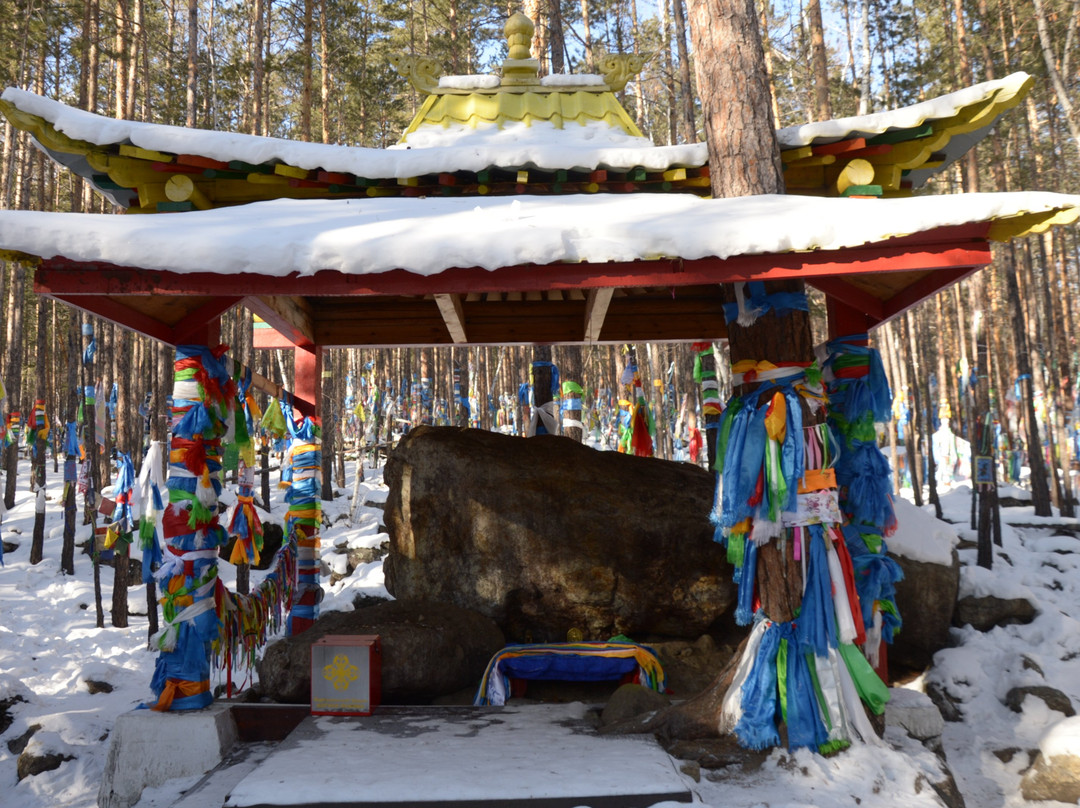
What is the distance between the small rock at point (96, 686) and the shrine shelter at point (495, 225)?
3080mm

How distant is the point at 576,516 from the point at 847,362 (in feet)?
8.01

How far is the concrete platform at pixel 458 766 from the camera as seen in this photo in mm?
3531

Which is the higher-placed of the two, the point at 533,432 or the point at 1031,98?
the point at 1031,98

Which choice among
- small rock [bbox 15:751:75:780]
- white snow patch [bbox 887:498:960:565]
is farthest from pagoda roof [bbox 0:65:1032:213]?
small rock [bbox 15:751:75:780]

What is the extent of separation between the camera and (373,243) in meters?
3.89

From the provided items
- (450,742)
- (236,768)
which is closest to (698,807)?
(450,742)

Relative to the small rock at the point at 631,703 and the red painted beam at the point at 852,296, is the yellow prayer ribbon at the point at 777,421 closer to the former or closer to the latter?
the red painted beam at the point at 852,296

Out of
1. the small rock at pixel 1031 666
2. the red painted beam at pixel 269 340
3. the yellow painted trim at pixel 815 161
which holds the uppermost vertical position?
the yellow painted trim at pixel 815 161

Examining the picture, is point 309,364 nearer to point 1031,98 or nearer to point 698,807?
point 698,807

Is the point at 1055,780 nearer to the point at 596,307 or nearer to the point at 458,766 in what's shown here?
the point at 458,766

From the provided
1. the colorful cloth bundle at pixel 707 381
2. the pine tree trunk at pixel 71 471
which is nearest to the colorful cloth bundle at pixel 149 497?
the colorful cloth bundle at pixel 707 381

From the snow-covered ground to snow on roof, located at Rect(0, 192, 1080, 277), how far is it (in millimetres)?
2543

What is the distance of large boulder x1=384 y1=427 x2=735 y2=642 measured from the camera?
6180 mm

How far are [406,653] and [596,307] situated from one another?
2.69 m
